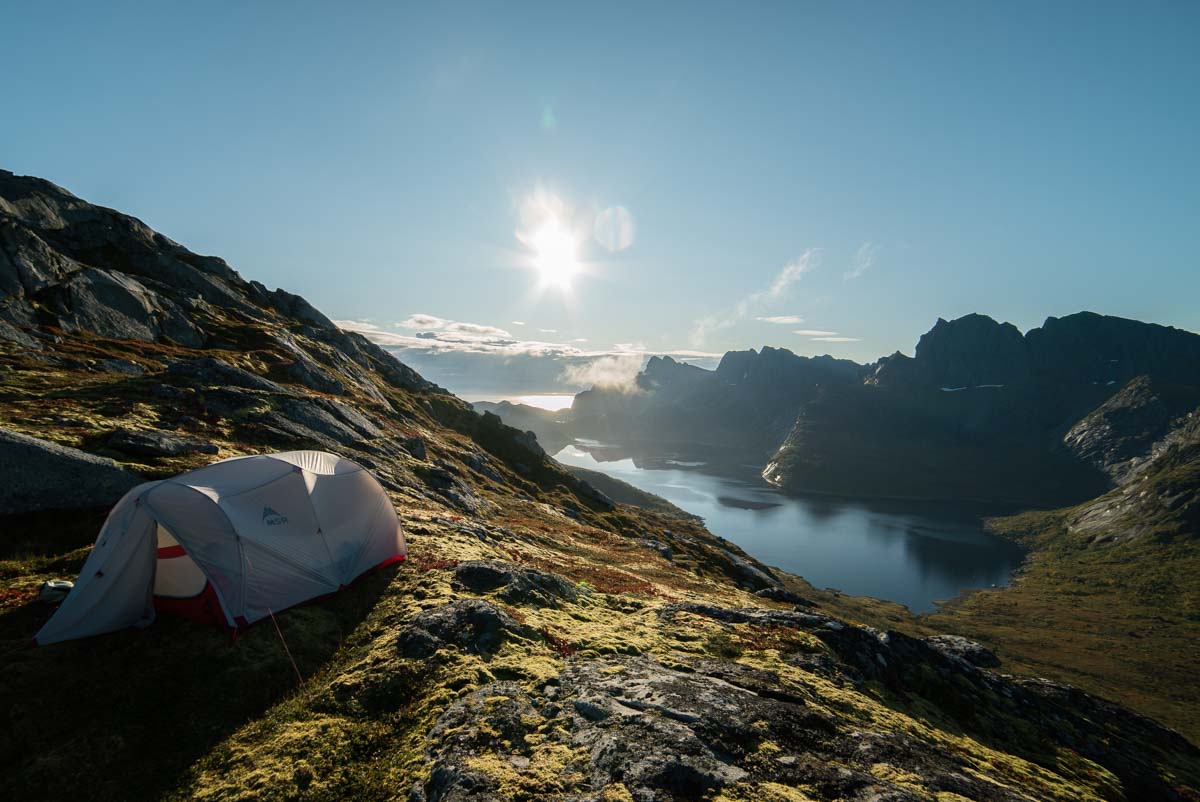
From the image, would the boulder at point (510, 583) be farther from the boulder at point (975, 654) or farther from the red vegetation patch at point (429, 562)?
the boulder at point (975, 654)

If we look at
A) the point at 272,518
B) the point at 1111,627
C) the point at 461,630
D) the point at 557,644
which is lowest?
the point at 1111,627

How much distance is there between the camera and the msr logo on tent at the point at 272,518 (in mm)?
15938

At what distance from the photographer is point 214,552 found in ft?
47.3

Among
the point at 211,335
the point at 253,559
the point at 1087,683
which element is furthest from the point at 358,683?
the point at 1087,683

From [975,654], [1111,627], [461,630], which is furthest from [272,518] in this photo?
[1111,627]

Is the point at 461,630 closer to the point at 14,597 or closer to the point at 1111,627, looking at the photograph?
the point at 14,597

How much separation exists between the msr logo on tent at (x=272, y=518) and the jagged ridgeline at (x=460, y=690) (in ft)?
10.9

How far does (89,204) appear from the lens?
94.1 meters

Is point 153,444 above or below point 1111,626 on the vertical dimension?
above

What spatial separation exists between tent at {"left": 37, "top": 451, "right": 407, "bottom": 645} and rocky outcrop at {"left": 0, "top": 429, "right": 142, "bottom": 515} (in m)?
6.28

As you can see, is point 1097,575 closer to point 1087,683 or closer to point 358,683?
point 1087,683

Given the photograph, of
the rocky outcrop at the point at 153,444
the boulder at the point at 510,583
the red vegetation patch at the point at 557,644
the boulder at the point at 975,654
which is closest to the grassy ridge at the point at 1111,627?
the boulder at the point at 975,654

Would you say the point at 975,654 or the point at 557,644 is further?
the point at 975,654

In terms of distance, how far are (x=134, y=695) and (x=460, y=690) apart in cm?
783
